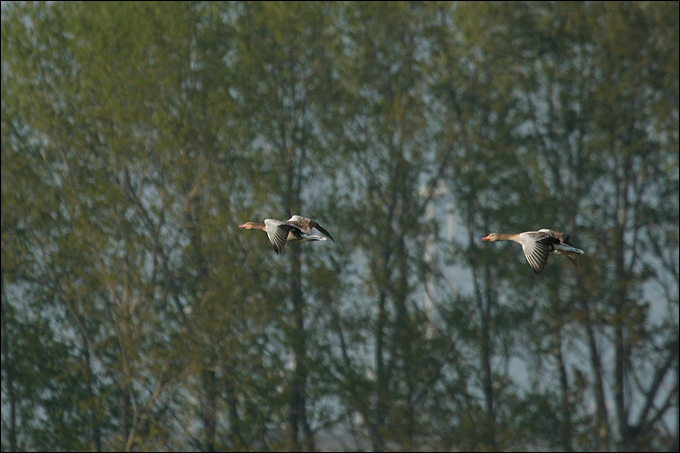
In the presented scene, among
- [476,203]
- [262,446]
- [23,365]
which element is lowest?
[262,446]

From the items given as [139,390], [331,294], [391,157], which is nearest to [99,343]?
[139,390]

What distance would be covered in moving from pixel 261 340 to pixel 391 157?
18.2 feet

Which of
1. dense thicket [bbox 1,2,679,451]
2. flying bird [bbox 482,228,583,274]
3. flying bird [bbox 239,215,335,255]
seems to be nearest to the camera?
flying bird [bbox 482,228,583,274]

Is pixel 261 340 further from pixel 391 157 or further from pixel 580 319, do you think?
pixel 580 319

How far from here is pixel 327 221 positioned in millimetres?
26469

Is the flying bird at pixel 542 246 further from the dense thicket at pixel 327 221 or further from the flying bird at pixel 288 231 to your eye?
the dense thicket at pixel 327 221

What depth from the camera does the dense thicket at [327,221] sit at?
81.1 feet

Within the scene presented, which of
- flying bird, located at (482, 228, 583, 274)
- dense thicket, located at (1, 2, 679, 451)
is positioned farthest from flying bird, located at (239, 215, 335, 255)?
dense thicket, located at (1, 2, 679, 451)

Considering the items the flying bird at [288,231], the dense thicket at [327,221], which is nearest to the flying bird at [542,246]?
the flying bird at [288,231]

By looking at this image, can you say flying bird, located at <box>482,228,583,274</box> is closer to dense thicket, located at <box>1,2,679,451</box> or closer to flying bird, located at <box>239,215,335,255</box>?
flying bird, located at <box>239,215,335,255</box>

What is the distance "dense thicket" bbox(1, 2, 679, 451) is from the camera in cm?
2473

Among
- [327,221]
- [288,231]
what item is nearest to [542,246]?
[288,231]

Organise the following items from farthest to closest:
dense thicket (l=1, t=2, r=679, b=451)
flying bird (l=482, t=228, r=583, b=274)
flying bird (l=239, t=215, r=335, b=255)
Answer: dense thicket (l=1, t=2, r=679, b=451) → flying bird (l=239, t=215, r=335, b=255) → flying bird (l=482, t=228, r=583, b=274)

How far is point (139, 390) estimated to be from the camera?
24953mm
